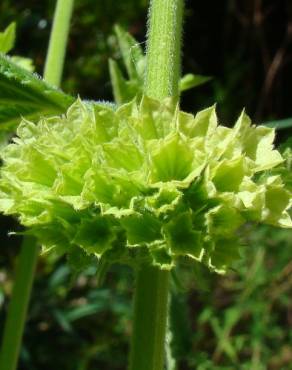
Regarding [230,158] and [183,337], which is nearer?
[230,158]

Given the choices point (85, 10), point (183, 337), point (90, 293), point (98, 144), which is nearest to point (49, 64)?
point (98, 144)

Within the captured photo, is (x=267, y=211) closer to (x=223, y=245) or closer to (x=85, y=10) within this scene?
(x=223, y=245)

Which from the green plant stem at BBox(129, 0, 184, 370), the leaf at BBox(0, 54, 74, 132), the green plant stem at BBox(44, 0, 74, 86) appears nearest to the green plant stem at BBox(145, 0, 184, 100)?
the green plant stem at BBox(129, 0, 184, 370)

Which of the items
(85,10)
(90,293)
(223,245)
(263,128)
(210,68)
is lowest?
(223,245)

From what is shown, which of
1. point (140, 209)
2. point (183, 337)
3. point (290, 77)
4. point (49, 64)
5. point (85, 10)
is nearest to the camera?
point (140, 209)

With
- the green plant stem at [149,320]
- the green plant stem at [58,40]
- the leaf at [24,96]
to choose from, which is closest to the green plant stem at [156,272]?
the green plant stem at [149,320]

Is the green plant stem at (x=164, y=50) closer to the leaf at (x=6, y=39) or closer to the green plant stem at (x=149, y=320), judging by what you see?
the green plant stem at (x=149, y=320)

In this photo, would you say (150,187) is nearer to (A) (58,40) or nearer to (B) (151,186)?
(B) (151,186)
